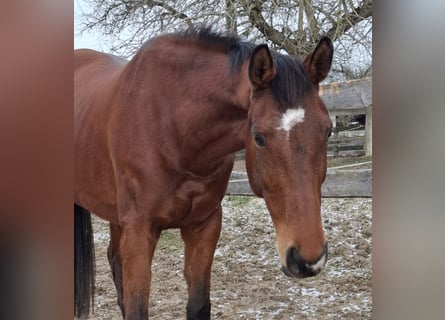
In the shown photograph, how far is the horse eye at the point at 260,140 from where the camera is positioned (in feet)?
2.20

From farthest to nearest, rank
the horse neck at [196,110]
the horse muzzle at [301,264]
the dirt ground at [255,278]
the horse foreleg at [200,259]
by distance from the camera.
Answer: the dirt ground at [255,278] < the horse foreleg at [200,259] < the horse neck at [196,110] < the horse muzzle at [301,264]

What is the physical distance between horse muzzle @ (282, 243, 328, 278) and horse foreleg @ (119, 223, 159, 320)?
1.16 ft

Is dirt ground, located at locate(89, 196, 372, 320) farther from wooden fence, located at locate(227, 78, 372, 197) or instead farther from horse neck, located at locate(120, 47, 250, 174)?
horse neck, located at locate(120, 47, 250, 174)

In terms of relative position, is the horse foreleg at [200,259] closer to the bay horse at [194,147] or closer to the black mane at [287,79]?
the bay horse at [194,147]

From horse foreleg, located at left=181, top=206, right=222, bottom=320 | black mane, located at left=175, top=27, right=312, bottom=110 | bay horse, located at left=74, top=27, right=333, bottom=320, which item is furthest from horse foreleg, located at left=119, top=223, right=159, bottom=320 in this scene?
black mane, located at left=175, top=27, right=312, bottom=110

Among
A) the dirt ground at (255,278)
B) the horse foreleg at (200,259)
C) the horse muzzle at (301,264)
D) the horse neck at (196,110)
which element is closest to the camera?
the horse muzzle at (301,264)

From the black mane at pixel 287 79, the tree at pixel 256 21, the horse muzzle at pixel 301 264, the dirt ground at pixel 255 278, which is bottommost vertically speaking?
the dirt ground at pixel 255 278

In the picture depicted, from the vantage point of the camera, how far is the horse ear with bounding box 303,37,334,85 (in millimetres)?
676

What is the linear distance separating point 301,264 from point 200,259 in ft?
1.38

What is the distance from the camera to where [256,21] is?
943 mm

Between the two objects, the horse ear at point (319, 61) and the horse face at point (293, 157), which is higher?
the horse ear at point (319, 61)

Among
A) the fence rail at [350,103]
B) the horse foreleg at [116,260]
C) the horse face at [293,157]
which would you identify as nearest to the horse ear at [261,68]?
the horse face at [293,157]

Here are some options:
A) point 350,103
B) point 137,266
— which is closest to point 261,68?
point 350,103

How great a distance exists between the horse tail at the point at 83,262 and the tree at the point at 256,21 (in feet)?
1.64
